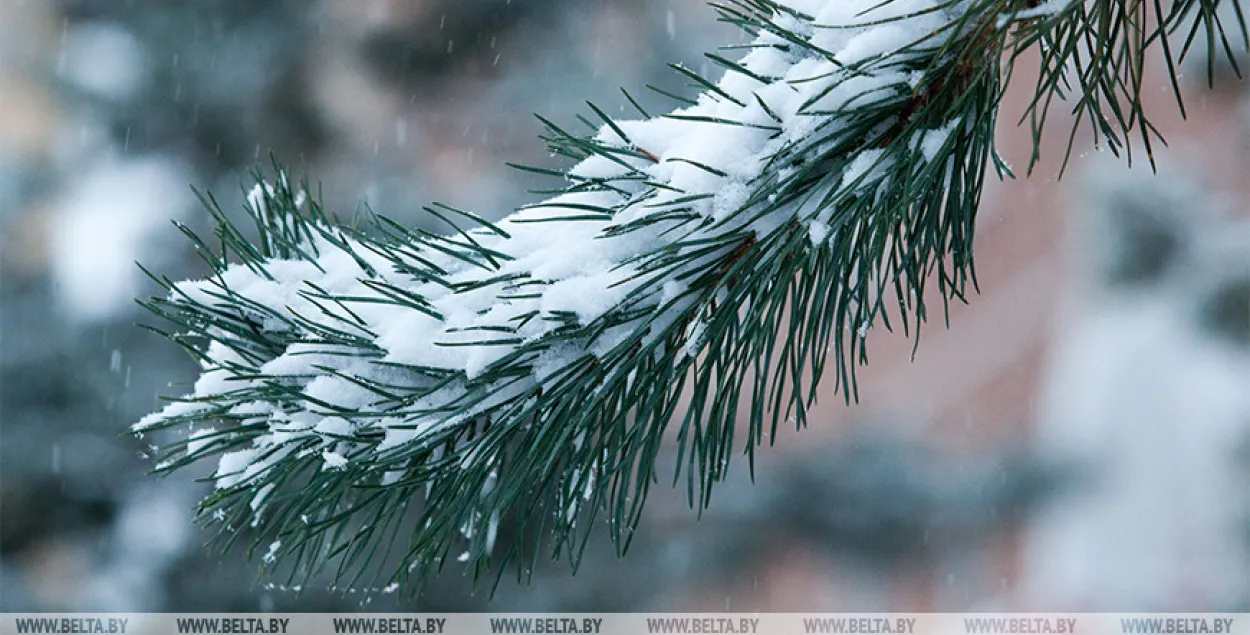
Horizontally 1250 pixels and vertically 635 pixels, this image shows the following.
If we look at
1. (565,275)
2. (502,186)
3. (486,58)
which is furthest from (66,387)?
(565,275)

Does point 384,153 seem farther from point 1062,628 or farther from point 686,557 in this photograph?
point 1062,628

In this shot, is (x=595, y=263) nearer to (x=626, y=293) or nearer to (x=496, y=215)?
(x=626, y=293)

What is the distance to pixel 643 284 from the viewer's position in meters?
0.31

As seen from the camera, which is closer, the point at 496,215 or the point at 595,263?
the point at 595,263

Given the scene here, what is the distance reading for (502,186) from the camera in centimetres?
267

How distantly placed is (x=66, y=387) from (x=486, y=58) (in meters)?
1.46

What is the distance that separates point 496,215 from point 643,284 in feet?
7.50

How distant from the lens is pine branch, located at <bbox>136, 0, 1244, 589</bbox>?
0.30m

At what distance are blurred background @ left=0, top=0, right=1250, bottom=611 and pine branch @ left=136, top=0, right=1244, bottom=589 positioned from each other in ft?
6.81

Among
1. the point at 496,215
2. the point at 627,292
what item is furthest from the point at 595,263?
the point at 496,215

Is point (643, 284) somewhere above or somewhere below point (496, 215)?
below

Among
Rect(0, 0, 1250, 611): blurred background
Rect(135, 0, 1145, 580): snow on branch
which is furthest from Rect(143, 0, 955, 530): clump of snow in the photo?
Rect(0, 0, 1250, 611): blurred background

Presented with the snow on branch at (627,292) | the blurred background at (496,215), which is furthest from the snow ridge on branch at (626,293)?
the blurred background at (496,215)

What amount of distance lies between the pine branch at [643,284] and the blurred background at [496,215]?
6.81ft
